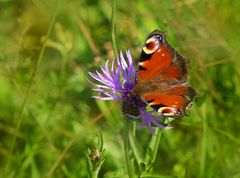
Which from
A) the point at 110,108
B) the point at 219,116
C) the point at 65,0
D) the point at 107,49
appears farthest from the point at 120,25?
the point at 219,116

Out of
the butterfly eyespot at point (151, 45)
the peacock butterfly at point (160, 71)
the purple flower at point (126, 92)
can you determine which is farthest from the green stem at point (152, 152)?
the butterfly eyespot at point (151, 45)

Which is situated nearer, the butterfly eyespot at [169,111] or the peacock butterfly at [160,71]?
the butterfly eyespot at [169,111]

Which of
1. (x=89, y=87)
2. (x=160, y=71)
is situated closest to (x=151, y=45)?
(x=160, y=71)

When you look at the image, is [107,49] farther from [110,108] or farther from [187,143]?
[187,143]

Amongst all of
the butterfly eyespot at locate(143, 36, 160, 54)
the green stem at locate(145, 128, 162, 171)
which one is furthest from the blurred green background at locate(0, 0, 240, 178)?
the butterfly eyespot at locate(143, 36, 160, 54)

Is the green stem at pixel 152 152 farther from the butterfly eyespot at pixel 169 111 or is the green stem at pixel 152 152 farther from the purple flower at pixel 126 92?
the butterfly eyespot at pixel 169 111
